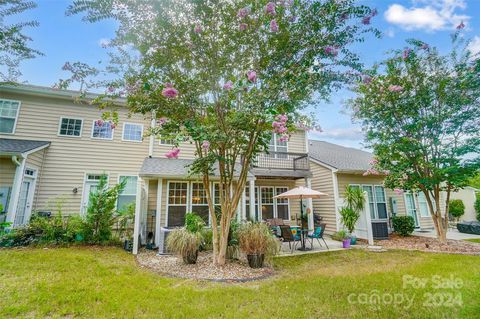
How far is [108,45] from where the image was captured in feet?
17.1

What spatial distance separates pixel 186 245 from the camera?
615cm

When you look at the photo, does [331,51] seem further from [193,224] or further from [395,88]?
[193,224]

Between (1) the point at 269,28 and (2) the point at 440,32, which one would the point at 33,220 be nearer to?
(1) the point at 269,28

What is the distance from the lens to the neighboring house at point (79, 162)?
8812 millimetres

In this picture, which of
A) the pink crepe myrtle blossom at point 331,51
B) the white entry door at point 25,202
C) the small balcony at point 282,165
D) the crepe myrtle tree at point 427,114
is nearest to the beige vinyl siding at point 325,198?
the small balcony at point 282,165

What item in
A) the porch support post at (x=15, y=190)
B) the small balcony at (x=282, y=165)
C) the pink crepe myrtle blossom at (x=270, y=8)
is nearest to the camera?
the pink crepe myrtle blossom at (x=270, y=8)

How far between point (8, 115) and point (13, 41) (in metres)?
11.3

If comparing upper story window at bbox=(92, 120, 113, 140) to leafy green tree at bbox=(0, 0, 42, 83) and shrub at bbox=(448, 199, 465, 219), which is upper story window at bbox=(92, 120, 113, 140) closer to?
leafy green tree at bbox=(0, 0, 42, 83)

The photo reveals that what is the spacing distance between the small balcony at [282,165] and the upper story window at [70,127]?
8.28 metres

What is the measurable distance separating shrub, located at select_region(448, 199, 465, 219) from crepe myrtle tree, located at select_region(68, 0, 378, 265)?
1830cm

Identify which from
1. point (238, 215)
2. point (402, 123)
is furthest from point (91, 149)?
point (402, 123)

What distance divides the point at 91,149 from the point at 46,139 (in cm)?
177

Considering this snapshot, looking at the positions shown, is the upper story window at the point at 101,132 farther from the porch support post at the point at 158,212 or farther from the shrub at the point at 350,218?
the shrub at the point at 350,218

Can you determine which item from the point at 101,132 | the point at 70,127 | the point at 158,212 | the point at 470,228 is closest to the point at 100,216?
the point at 158,212
